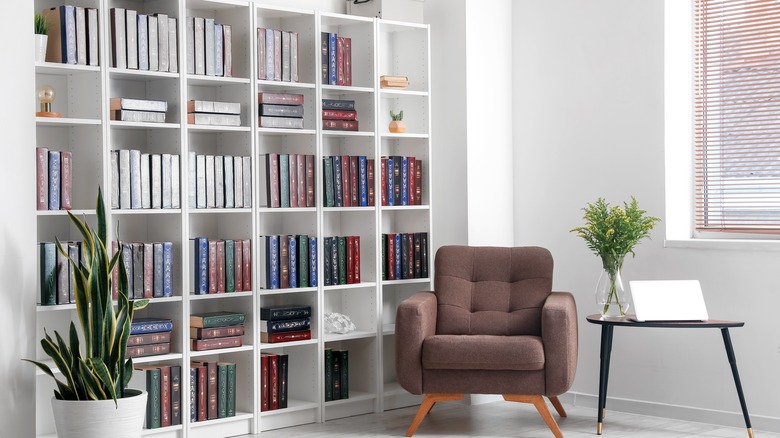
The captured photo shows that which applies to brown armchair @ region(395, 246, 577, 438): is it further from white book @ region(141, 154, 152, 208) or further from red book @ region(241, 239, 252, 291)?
white book @ region(141, 154, 152, 208)

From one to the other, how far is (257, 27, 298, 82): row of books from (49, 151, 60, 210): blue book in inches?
44.7

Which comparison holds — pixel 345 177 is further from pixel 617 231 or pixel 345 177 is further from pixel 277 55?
pixel 617 231

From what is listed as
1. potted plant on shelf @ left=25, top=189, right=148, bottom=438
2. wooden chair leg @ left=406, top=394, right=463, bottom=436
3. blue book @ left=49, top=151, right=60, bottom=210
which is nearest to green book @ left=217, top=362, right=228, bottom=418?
potted plant on shelf @ left=25, top=189, right=148, bottom=438

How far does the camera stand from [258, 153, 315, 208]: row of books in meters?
5.02

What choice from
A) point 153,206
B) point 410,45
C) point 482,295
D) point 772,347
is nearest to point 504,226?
point 482,295

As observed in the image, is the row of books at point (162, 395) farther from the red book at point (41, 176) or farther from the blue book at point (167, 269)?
the red book at point (41, 176)

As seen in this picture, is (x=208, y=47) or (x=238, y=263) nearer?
(x=208, y=47)

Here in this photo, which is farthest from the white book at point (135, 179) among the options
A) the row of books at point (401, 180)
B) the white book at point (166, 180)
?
the row of books at point (401, 180)

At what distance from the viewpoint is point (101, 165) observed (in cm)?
438

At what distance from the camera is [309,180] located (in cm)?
516

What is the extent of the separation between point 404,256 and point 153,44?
72.8 inches

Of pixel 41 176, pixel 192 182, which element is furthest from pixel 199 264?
pixel 41 176

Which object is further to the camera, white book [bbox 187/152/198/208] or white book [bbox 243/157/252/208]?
white book [bbox 243/157/252/208]

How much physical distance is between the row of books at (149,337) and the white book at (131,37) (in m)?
1.16
